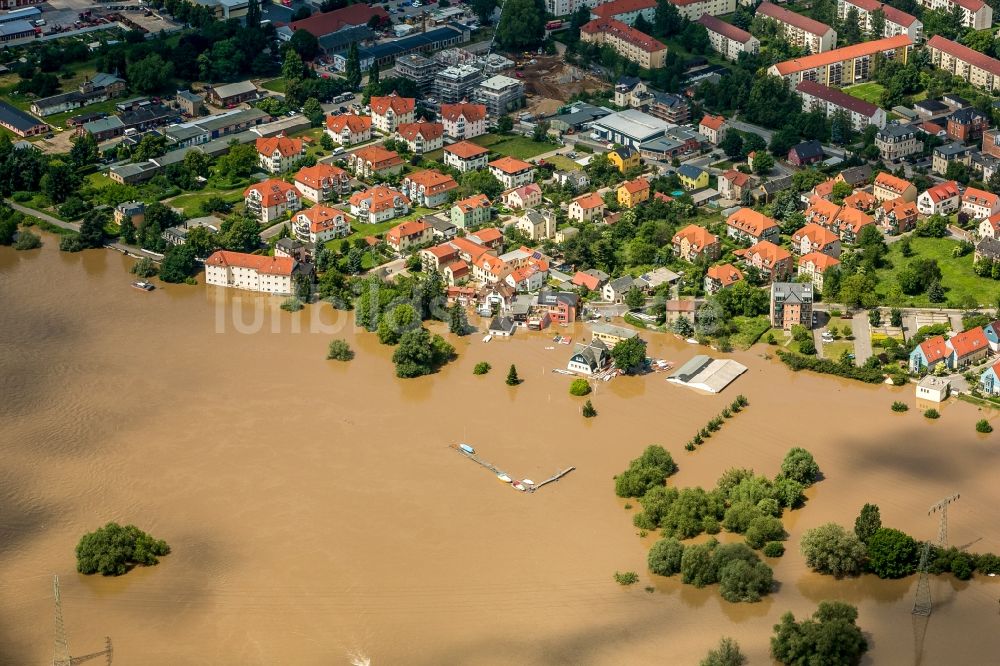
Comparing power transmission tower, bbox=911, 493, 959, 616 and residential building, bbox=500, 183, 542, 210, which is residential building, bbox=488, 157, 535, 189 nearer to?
residential building, bbox=500, 183, 542, 210

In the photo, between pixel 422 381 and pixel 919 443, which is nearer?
pixel 919 443

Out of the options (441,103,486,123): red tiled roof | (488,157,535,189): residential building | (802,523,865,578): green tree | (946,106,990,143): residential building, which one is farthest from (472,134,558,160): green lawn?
(802,523,865,578): green tree

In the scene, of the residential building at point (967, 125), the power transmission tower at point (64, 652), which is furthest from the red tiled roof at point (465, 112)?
the power transmission tower at point (64, 652)

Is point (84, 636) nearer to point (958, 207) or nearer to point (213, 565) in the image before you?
point (213, 565)

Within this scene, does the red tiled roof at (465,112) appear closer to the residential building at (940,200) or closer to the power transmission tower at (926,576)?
the residential building at (940,200)

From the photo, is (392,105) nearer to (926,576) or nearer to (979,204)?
(979,204)

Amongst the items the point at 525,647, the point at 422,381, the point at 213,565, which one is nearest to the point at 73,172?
A: the point at 422,381
